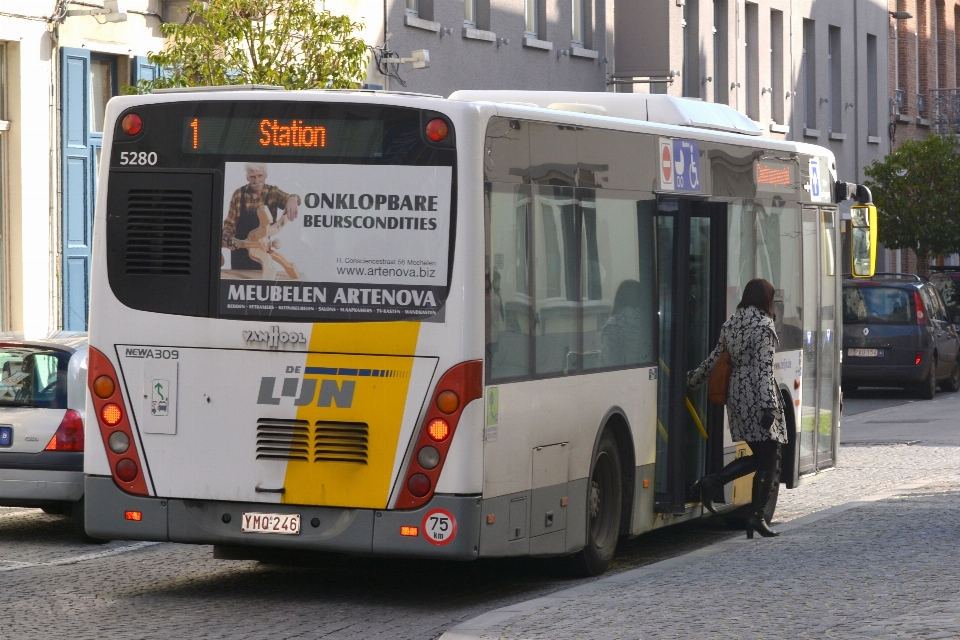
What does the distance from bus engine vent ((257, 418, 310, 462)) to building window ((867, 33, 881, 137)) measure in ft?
136

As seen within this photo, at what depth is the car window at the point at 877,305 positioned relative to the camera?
2805 centimetres

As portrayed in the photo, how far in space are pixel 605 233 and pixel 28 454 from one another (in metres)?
4.24

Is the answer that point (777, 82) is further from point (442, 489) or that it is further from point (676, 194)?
point (442, 489)

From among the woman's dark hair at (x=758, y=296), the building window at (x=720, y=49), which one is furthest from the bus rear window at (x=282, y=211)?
the building window at (x=720, y=49)

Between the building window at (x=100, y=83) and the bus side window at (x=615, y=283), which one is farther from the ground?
the building window at (x=100, y=83)

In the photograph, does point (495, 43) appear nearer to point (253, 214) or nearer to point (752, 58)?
point (752, 58)

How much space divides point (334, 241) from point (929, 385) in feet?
68.0

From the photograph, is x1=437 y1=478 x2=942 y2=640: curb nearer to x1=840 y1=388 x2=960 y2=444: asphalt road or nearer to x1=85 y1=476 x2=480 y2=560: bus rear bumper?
x1=85 y1=476 x2=480 y2=560: bus rear bumper

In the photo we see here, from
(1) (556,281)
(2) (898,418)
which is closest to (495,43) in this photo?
(2) (898,418)

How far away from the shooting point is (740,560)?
10758 mm

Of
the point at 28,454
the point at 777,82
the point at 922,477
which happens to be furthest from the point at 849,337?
the point at 28,454

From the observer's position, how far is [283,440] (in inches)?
368

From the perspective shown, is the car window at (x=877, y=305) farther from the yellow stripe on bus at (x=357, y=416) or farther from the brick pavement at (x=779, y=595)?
the yellow stripe on bus at (x=357, y=416)

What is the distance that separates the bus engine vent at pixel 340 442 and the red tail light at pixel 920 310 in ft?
66.1
